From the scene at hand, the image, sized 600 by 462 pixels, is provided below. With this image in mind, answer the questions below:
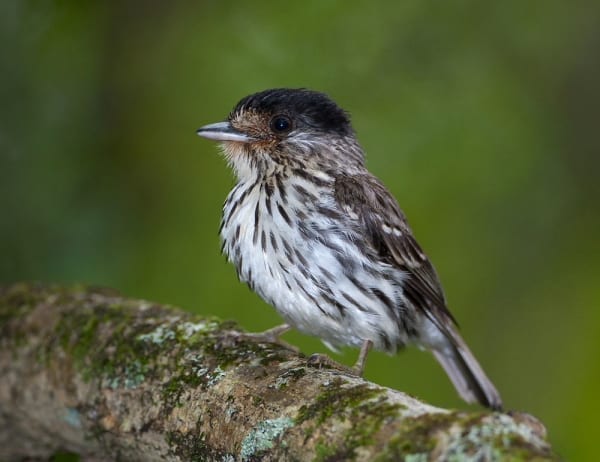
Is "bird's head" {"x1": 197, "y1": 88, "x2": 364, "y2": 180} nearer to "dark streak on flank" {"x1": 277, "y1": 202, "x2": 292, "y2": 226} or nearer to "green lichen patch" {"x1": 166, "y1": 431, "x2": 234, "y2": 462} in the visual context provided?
"dark streak on flank" {"x1": 277, "y1": 202, "x2": 292, "y2": 226}

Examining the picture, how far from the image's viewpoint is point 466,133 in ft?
16.9

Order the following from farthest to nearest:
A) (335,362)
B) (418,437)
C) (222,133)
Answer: (222,133) < (335,362) < (418,437)

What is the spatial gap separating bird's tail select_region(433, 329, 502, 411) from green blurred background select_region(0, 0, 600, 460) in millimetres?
554

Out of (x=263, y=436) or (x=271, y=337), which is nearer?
(x=263, y=436)

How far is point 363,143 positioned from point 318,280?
2007mm

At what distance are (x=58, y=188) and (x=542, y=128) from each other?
122 inches

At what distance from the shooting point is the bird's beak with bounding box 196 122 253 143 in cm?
381

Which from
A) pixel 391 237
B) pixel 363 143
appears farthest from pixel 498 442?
pixel 363 143

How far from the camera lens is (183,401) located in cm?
288

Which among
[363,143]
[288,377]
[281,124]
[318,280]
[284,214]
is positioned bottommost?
[288,377]

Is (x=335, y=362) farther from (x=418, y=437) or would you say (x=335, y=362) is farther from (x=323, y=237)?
(x=418, y=437)

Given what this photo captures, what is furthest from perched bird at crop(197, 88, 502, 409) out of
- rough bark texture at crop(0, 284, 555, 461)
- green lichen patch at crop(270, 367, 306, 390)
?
green lichen patch at crop(270, 367, 306, 390)

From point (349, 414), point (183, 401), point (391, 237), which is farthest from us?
point (391, 237)

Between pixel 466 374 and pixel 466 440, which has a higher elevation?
pixel 466 440
